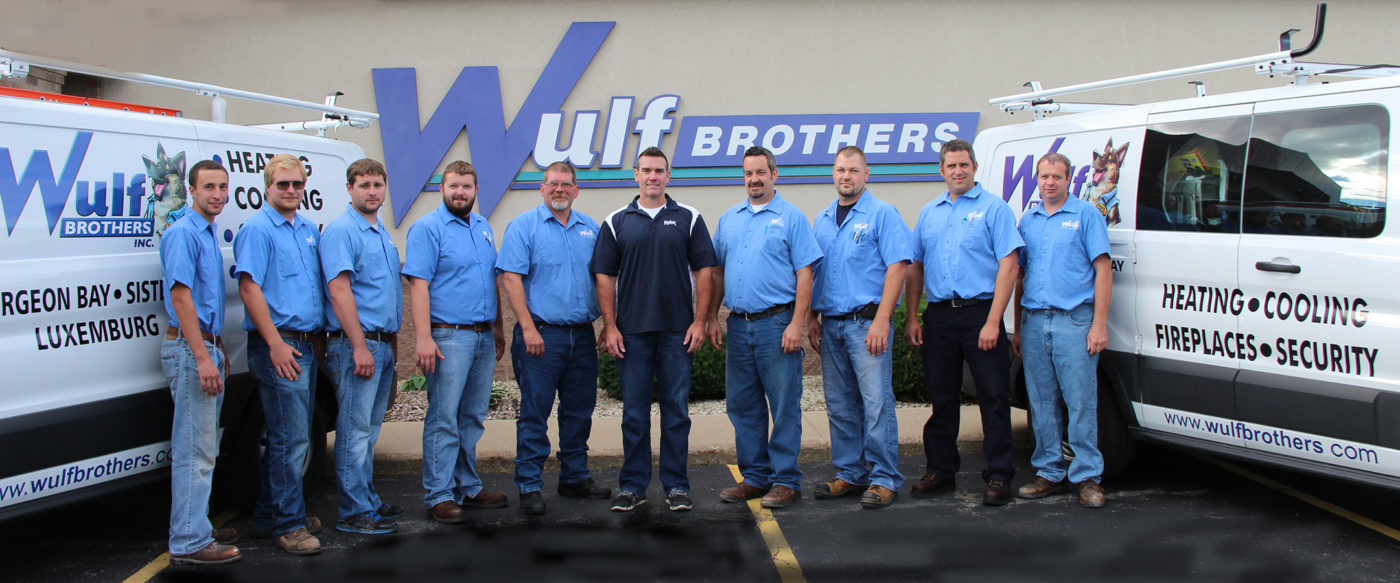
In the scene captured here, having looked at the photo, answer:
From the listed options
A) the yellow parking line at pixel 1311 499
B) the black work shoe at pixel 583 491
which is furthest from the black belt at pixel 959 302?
the black work shoe at pixel 583 491

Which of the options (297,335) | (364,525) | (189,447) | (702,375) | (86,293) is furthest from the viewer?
(702,375)

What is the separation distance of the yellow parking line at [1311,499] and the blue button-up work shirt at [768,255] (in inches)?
114

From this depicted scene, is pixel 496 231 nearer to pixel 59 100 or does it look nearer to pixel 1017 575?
pixel 59 100

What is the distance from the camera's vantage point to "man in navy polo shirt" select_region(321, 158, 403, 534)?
4781 millimetres

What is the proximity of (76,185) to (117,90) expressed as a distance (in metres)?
6.17

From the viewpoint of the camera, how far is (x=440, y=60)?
32.0ft

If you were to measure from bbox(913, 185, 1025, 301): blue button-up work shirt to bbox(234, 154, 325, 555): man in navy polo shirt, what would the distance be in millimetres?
3141

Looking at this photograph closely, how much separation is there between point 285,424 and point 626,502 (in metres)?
1.75

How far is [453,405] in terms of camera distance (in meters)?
5.23

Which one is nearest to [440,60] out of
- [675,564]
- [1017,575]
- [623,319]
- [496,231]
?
[496,231]

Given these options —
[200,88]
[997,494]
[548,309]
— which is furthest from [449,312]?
[997,494]

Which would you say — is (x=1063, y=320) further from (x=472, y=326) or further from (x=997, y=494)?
(x=472, y=326)

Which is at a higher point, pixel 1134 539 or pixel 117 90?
pixel 117 90

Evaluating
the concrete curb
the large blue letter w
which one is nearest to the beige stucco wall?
the large blue letter w
